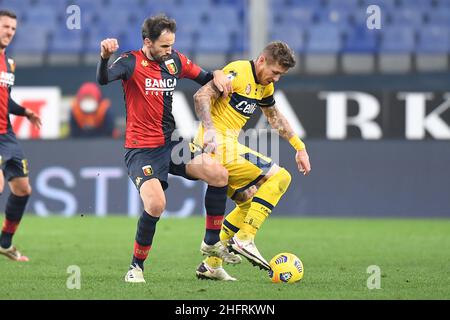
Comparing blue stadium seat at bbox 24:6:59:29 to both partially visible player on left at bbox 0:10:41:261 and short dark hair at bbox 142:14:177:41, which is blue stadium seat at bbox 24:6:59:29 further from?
short dark hair at bbox 142:14:177:41

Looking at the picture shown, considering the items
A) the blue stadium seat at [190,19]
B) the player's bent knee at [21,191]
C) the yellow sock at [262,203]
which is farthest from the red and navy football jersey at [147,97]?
the blue stadium seat at [190,19]

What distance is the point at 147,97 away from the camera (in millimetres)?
7656

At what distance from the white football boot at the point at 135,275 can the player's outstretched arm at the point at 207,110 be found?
0.99m

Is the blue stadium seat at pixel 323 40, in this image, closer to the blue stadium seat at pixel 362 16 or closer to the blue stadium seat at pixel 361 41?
the blue stadium seat at pixel 361 41

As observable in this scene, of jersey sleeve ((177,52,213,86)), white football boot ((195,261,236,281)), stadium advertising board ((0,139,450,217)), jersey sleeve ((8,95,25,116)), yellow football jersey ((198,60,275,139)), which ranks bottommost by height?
stadium advertising board ((0,139,450,217))

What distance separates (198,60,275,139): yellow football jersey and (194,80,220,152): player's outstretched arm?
17 cm

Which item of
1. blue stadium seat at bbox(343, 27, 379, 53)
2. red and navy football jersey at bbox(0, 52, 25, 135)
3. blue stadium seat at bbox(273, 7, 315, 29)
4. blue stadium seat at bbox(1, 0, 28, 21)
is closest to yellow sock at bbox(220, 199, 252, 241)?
red and navy football jersey at bbox(0, 52, 25, 135)

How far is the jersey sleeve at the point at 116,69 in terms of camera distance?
7169 mm

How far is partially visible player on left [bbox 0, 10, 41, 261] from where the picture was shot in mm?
9210

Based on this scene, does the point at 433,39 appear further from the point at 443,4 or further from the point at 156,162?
the point at 156,162

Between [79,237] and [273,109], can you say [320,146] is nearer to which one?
[79,237]

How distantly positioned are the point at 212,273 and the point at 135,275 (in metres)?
0.67
